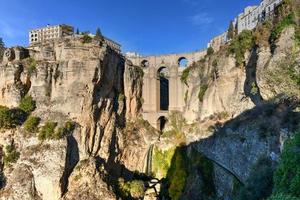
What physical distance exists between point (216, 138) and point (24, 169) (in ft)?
64.0

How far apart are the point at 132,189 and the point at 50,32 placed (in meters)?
48.8

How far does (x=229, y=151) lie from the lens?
3067 centimetres

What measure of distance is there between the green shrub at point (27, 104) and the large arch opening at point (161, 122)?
16.1 metres

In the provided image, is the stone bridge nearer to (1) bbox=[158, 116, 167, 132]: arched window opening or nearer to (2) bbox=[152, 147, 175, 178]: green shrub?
(1) bbox=[158, 116, 167, 132]: arched window opening


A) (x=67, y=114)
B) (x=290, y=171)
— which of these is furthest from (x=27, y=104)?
(x=290, y=171)

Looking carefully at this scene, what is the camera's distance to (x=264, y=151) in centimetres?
2542

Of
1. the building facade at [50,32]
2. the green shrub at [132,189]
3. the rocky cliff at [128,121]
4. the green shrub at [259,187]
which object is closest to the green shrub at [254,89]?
the rocky cliff at [128,121]

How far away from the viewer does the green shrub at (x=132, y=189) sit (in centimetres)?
3869

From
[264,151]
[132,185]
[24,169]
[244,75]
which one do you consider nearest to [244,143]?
[264,151]

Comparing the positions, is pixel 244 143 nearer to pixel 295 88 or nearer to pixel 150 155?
pixel 295 88

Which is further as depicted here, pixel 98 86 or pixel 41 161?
pixel 98 86

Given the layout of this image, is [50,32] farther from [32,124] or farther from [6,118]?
[32,124]

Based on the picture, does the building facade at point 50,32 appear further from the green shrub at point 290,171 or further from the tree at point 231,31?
the green shrub at point 290,171

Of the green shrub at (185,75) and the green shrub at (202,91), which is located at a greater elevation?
the green shrub at (185,75)
